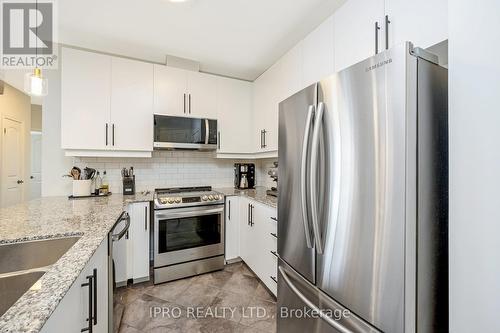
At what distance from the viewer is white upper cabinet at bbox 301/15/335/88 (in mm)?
1576

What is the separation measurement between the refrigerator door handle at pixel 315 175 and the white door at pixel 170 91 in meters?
1.87

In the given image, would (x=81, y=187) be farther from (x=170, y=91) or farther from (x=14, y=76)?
(x=14, y=76)

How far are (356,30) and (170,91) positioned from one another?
1.88 m

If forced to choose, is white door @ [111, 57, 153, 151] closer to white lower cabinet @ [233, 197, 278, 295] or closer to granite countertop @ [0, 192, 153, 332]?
granite countertop @ [0, 192, 153, 332]

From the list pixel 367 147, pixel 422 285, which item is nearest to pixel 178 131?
pixel 367 147

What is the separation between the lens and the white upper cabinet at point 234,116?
2.74 m

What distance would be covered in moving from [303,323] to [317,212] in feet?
2.08

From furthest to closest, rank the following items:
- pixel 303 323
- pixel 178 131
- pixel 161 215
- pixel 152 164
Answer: pixel 152 164 → pixel 178 131 → pixel 161 215 → pixel 303 323

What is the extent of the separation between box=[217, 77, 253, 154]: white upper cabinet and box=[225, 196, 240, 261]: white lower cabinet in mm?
662

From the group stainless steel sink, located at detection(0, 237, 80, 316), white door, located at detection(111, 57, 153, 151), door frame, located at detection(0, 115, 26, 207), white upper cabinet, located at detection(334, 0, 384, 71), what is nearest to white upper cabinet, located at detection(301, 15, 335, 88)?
white upper cabinet, located at detection(334, 0, 384, 71)

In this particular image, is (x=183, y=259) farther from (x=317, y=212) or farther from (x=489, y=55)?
(x=489, y=55)

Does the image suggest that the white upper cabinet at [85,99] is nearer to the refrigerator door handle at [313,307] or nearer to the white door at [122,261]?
the white door at [122,261]

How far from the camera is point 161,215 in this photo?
2.13 meters

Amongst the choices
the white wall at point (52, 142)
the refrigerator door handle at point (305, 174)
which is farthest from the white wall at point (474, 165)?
the white wall at point (52, 142)
